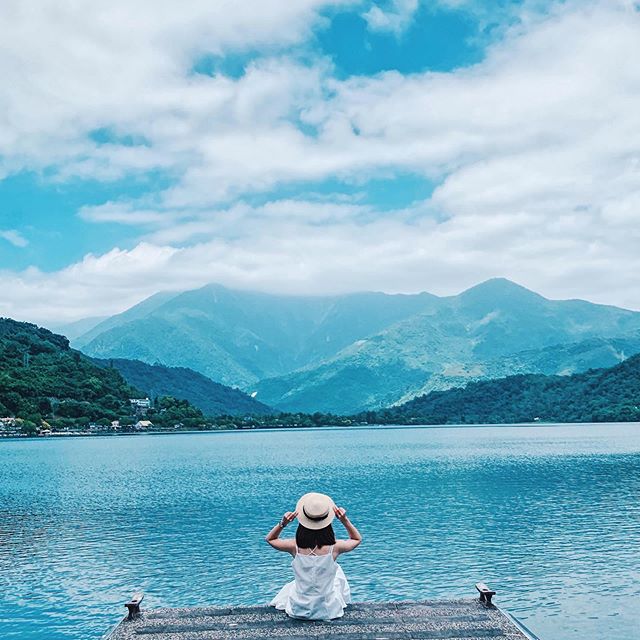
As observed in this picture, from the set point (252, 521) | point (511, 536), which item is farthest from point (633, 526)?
point (252, 521)

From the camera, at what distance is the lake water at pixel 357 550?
3291cm

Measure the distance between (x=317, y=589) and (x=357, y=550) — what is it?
24692 millimetres

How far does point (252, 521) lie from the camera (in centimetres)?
5834

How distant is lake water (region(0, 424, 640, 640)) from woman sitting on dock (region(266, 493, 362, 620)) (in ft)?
40.2

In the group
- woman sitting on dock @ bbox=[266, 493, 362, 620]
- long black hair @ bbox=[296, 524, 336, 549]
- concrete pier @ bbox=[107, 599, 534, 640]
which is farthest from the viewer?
concrete pier @ bbox=[107, 599, 534, 640]

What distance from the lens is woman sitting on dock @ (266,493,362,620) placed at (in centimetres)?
1886

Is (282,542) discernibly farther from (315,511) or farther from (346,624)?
(346,624)

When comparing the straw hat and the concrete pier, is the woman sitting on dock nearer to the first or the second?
the straw hat

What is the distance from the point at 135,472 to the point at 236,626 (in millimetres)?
96795

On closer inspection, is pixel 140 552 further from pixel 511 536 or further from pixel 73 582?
pixel 511 536

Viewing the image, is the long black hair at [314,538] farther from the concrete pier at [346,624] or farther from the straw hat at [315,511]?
the concrete pier at [346,624]

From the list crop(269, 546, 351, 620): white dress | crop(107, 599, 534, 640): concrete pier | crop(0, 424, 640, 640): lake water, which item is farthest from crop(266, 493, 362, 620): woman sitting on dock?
crop(0, 424, 640, 640): lake water

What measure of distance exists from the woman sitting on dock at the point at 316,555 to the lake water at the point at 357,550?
12.3m

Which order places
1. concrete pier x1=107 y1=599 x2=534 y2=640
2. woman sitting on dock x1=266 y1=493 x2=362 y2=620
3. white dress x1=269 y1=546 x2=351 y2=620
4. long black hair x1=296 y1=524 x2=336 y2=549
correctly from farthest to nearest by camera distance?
concrete pier x1=107 y1=599 x2=534 y2=640
white dress x1=269 y1=546 x2=351 y2=620
long black hair x1=296 y1=524 x2=336 y2=549
woman sitting on dock x1=266 y1=493 x2=362 y2=620
